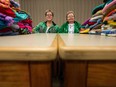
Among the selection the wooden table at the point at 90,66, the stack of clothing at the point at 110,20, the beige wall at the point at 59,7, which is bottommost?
the wooden table at the point at 90,66

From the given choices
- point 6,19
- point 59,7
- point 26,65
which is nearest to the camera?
point 26,65

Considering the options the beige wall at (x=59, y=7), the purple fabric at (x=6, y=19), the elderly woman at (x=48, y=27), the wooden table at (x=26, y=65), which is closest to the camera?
the wooden table at (x=26, y=65)

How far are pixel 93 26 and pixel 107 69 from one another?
2.32 feet

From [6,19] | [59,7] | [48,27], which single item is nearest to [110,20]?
[6,19]

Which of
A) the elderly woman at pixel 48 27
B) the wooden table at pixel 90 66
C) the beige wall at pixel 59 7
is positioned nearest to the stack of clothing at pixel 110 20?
the wooden table at pixel 90 66

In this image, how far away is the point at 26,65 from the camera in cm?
31

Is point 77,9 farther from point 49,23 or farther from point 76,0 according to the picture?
point 49,23

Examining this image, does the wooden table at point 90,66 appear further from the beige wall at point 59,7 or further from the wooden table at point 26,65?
the beige wall at point 59,7

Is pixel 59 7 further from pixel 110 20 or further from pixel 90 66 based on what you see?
pixel 90 66

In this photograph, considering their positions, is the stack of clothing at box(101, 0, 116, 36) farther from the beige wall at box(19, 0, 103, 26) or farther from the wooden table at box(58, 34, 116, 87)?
the beige wall at box(19, 0, 103, 26)

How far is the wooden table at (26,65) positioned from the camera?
29cm

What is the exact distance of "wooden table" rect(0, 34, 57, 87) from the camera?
293 mm

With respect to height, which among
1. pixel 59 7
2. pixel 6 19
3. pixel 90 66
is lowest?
pixel 90 66

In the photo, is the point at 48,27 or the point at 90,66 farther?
the point at 48,27
